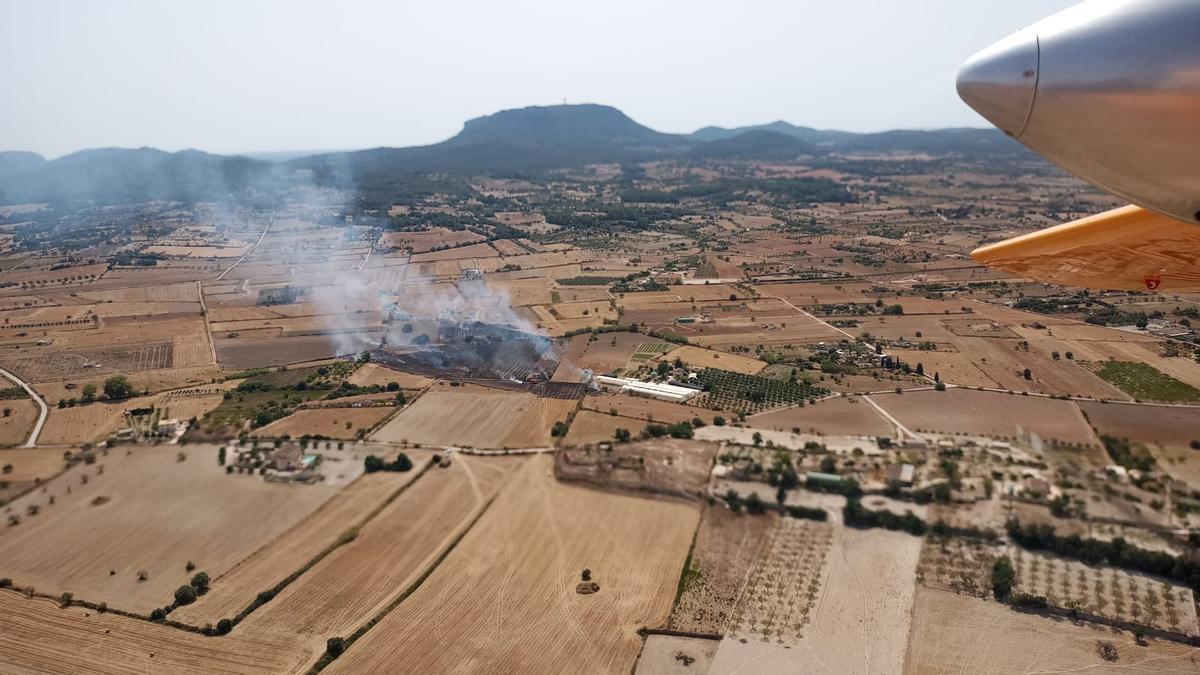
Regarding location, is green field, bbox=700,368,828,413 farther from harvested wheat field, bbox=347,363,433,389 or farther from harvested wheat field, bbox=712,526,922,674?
harvested wheat field, bbox=347,363,433,389

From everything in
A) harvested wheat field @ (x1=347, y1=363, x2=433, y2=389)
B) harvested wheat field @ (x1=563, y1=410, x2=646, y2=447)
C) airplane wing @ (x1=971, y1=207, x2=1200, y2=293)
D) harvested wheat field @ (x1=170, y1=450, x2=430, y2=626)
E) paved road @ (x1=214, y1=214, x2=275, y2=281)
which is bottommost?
harvested wheat field @ (x1=170, y1=450, x2=430, y2=626)

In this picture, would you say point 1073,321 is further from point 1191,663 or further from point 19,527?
point 19,527

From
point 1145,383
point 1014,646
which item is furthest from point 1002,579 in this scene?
point 1145,383

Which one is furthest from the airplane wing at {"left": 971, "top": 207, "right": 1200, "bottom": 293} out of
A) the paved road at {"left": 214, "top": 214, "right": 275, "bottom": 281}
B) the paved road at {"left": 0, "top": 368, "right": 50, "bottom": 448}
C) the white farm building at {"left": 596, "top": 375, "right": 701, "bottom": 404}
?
the paved road at {"left": 214, "top": 214, "right": 275, "bottom": 281}

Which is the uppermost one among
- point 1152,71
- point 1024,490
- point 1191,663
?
point 1152,71

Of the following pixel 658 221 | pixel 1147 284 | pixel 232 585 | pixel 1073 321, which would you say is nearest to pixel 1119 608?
pixel 1147 284

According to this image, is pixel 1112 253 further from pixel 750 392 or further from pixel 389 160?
pixel 389 160
